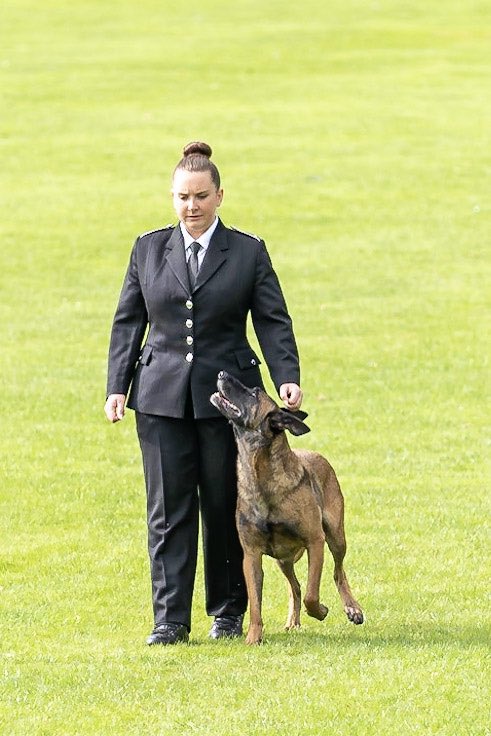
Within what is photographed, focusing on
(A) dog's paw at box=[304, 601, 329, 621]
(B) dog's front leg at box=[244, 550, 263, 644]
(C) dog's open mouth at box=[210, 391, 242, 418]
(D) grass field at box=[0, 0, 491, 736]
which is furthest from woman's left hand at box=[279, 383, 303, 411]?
(D) grass field at box=[0, 0, 491, 736]

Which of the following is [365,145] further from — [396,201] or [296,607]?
[296,607]

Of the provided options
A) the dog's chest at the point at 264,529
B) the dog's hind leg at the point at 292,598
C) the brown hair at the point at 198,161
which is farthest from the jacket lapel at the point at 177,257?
the dog's hind leg at the point at 292,598

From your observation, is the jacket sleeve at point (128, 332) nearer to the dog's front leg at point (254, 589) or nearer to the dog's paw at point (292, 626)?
the dog's front leg at point (254, 589)

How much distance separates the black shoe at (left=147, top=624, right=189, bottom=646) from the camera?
7.94m

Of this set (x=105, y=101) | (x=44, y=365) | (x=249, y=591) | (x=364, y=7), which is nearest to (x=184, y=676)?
(x=249, y=591)

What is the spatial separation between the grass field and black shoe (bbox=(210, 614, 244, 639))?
194 millimetres

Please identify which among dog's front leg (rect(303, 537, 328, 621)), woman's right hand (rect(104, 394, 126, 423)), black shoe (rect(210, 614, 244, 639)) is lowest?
black shoe (rect(210, 614, 244, 639))

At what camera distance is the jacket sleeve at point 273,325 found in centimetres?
796

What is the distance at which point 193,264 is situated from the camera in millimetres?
7910

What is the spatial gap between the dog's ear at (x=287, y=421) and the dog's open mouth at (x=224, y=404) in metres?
0.25

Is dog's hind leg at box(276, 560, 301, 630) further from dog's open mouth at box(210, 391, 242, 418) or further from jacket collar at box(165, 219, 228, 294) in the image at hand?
jacket collar at box(165, 219, 228, 294)

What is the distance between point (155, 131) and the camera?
3019cm

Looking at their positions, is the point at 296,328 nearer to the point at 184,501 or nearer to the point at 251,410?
the point at 184,501

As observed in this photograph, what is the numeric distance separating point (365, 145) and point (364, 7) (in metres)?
17.5
